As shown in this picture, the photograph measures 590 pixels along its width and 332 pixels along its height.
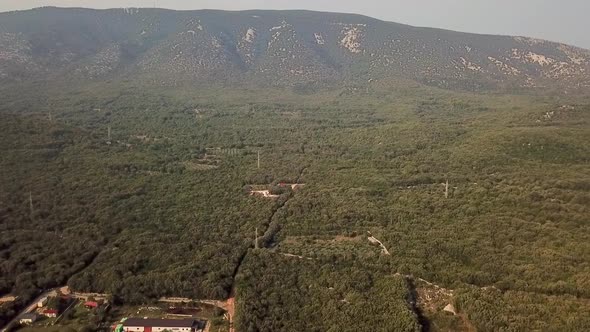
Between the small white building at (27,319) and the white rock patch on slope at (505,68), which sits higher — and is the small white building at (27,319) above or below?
below

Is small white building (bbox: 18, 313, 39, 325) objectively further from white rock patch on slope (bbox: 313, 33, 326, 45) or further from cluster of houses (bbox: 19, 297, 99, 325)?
white rock patch on slope (bbox: 313, 33, 326, 45)

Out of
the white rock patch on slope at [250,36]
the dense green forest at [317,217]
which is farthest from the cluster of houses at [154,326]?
the white rock patch on slope at [250,36]

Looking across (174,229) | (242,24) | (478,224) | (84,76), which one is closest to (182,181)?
(174,229)

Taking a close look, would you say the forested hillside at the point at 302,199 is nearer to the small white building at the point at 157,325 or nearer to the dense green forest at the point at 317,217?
the dense green forest at the point at 317,217

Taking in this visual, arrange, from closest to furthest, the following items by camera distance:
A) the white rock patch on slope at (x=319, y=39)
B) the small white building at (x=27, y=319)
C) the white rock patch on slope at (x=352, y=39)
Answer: the small white building at (x=27, y=319), the white rock patch on slope at (x=352, y=39), the white rock patch on slope at (x=319, y=39)

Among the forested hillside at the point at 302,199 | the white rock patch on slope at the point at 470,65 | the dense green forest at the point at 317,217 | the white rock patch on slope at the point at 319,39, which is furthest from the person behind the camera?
the white rock patch on slope at the point at 319,39

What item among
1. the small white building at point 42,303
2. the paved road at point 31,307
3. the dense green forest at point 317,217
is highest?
the dense green forest at point 317,217

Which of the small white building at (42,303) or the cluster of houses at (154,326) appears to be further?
the small white building at (42,303)

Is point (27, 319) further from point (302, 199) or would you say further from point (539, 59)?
point (539, 59)
